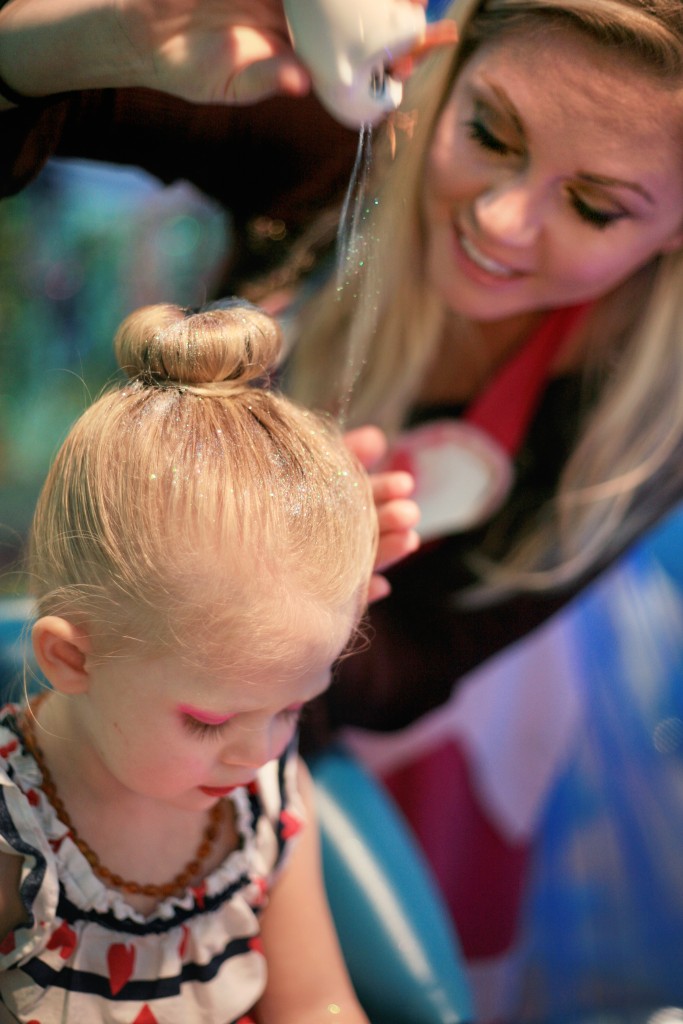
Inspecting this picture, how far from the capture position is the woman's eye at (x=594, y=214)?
70 cm

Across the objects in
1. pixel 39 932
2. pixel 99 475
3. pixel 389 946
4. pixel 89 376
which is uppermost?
pixel 99 475

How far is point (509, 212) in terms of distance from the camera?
69cm

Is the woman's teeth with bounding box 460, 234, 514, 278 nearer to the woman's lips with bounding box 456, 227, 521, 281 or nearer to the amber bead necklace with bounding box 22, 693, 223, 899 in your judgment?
the woman's lips with bounding box 456, 227, 521, 281

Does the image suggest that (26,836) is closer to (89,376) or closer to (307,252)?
(89,376)

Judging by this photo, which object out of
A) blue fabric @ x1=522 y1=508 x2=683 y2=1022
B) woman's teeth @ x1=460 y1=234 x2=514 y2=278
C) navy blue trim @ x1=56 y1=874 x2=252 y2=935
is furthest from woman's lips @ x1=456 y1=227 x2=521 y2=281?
navy blue trim @ x1=56 y1=874 x2=252 y2=935

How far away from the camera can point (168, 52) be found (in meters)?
0.58

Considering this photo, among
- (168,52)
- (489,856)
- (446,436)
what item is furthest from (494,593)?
(168,52)

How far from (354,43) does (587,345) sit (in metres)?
0.45

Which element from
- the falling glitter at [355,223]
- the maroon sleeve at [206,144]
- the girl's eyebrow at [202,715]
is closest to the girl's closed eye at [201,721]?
the girl's eyebrow at [202,715]

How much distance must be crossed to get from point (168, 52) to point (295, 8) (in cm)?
9

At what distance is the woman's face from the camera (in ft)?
2.16

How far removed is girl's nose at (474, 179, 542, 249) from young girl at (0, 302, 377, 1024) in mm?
217

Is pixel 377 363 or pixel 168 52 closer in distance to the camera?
pixel 168 52

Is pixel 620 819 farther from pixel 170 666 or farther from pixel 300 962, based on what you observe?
pixel 170 666
